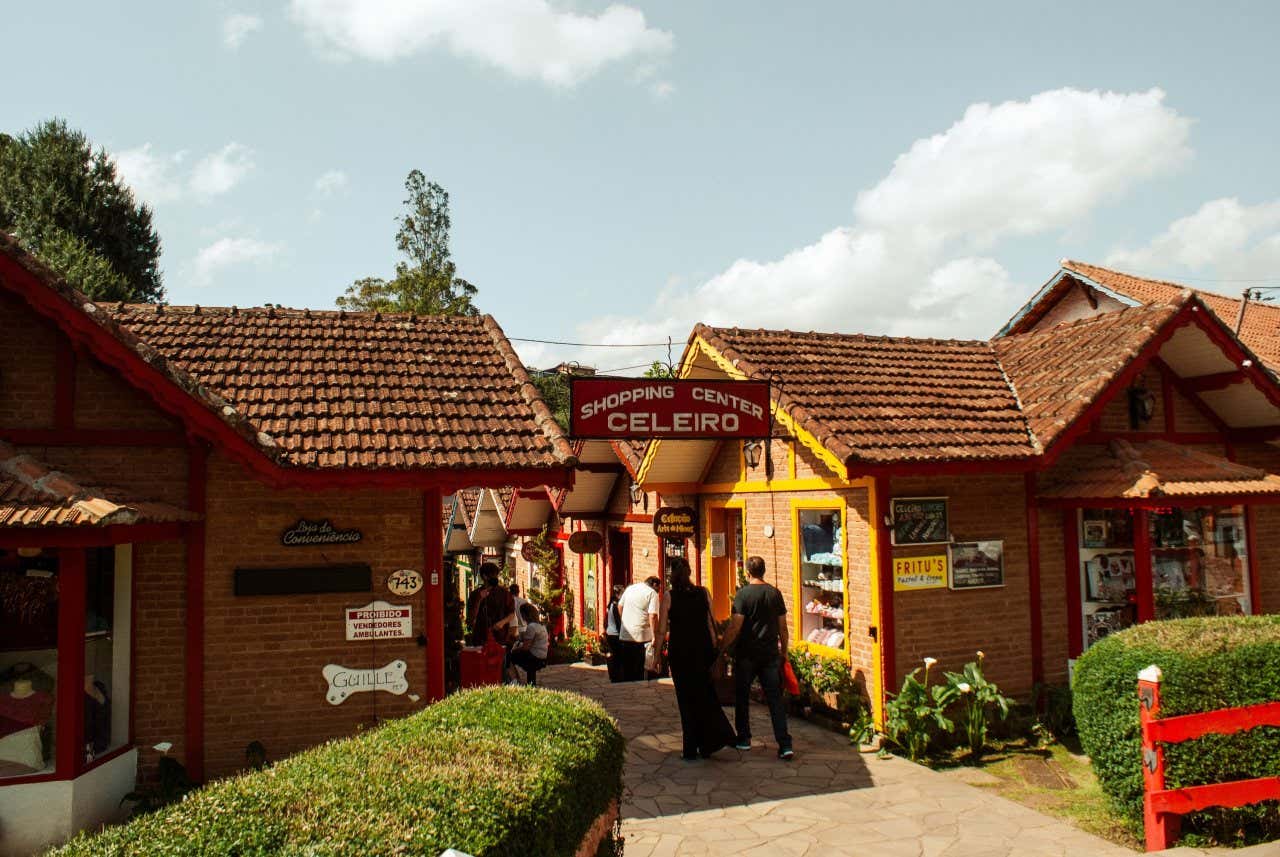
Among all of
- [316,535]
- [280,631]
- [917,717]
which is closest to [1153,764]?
[917,717]

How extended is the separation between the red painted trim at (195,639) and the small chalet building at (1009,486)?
6080mm

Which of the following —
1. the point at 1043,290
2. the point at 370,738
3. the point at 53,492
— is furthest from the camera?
the point at 1043,290

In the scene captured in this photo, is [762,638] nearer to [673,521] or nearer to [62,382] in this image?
[673,521]

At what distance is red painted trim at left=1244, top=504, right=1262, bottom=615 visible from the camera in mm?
11812

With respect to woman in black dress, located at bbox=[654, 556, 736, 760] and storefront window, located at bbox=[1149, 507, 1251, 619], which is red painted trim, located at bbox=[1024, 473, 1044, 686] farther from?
woman in black dress, located at bbox=[654, 556, 736, 760]

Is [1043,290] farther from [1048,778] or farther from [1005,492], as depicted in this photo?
[1048,778]

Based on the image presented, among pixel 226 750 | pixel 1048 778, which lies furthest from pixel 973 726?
pixel 226 750

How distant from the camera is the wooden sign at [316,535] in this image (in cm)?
850

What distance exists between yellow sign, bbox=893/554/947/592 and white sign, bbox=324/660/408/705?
513 centimetres

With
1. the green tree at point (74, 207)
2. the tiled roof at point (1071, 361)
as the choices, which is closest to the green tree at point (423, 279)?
the green tree at point (74, 207)

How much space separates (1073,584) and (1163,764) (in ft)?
14.2

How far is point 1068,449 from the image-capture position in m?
11.0

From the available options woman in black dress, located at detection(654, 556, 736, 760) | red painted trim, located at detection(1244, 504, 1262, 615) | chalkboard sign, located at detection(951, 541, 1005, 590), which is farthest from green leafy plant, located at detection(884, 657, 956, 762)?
red painted trim, located at detection(1244, 504, 1262, 615)

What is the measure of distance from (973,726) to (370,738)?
21.5 feet
